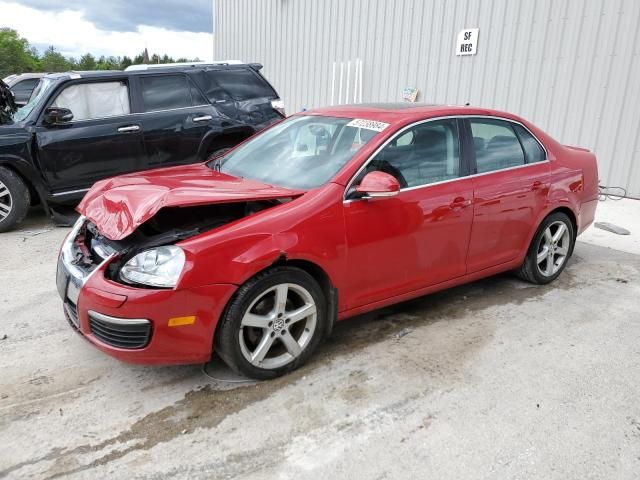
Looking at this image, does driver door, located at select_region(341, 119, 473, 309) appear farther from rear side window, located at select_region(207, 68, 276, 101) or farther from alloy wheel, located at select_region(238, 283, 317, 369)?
rear side window, located at select_region(207, 68, 276, 101)

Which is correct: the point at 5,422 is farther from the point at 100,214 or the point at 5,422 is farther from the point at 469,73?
the point at 469,73

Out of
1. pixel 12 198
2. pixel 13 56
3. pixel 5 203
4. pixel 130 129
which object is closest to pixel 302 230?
pixel 130 129

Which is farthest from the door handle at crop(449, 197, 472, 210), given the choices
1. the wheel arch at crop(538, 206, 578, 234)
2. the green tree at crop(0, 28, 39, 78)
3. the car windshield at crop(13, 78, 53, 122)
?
the green tree at crop(0, 28, 39, 78)

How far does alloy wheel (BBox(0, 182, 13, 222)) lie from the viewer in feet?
19.4

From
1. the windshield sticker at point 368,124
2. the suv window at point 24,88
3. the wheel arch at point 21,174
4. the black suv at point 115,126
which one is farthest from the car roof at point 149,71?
the suv window at point 24,88

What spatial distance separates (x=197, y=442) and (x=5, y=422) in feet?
3.39

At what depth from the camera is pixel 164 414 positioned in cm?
278

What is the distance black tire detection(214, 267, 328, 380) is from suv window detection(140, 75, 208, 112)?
4586 mm

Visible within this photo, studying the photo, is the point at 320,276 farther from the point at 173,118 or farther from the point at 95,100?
the point at 95,100

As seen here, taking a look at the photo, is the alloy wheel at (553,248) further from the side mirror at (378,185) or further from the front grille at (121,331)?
the front grille at (121,331)

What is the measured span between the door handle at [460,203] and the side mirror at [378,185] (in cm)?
66

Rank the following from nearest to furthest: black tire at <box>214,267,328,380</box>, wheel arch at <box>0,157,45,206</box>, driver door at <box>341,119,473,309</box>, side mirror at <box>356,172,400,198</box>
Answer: black tire at <box>214,267,328,380</box> → side mirror at <box>356,172,400,198</box> → driver door at <box>341,119,473,309</box> → wheel arch at <box>0,157,45,206</box>

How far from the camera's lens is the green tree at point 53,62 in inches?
1697

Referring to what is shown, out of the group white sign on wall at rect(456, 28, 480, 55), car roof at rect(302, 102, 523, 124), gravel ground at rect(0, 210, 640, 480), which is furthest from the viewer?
white sign on wall at rect(456, 28, 480, 55)
